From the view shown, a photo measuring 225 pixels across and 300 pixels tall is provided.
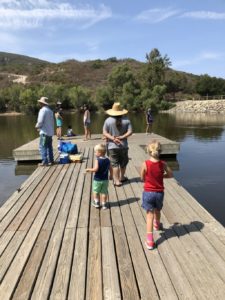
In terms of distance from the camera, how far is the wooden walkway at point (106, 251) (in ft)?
12.1

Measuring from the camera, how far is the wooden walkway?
370 centimetres

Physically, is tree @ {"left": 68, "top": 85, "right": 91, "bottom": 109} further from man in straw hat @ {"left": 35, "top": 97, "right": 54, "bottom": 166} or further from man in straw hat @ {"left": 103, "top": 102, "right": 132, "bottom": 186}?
man in straw hat @ {"left": 103, "top": 102, "right": 132, "bottom": 186}

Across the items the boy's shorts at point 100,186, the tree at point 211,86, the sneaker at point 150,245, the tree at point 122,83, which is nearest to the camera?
the sneaker at point 150,245

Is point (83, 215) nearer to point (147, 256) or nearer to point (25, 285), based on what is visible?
point (147, 256)

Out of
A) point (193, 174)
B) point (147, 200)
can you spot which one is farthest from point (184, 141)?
point (147, 200)

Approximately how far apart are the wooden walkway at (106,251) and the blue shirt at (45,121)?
3.09m

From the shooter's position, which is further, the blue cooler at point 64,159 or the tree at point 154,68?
the tree at point 154,68

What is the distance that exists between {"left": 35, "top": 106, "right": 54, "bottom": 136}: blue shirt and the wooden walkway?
309 centimetres

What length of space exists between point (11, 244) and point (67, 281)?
145cm

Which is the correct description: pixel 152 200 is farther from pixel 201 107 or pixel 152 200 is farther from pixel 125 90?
pixel 125 90

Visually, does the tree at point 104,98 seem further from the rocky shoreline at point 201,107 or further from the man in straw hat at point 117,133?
the man in straw hat at point 117,133

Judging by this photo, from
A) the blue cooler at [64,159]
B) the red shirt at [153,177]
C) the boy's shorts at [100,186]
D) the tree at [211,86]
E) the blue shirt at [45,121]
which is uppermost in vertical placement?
the tree at [211,86]

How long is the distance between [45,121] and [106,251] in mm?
6173

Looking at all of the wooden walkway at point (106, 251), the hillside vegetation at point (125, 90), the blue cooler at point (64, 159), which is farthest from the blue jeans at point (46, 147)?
the hillside vegetation at point (125, 90)
